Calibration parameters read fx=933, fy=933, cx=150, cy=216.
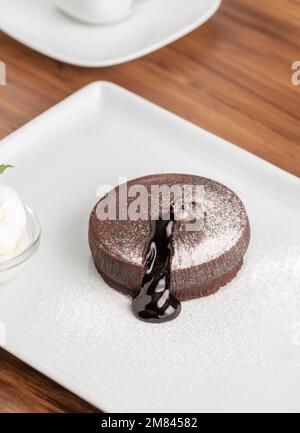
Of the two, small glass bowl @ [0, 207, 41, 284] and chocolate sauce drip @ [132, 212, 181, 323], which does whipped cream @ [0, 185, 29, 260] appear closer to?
small glass bowl @ [0, 207, 41, 284]

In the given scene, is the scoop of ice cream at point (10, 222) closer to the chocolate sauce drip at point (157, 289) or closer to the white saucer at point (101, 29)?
the chocolate sauce drip at point (157, 289)

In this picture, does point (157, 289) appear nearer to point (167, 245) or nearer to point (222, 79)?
point (167, 245)

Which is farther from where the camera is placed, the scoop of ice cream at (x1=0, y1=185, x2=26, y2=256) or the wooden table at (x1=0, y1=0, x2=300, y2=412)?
the wooden table at (x1=0, y1=0, x2=300, y2=412)

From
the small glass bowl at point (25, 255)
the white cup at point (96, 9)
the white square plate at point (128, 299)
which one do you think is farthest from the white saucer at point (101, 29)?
the small glass bowl at point (25, 255)

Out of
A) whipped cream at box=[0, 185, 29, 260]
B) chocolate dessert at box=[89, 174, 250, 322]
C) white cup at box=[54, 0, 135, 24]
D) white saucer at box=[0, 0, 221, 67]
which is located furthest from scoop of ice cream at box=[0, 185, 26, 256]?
white cup at box=[54, 0, 135, 24]

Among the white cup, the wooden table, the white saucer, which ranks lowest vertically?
the wooden table
